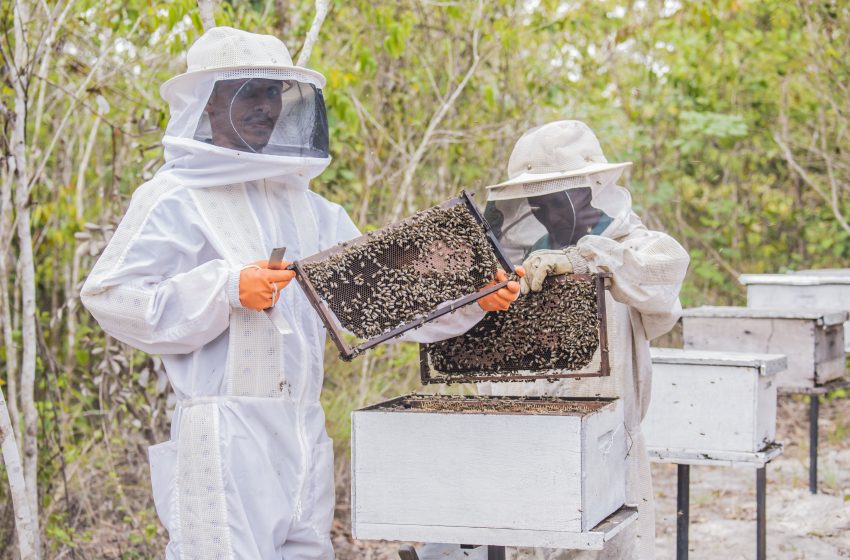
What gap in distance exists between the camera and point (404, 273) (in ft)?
8.51

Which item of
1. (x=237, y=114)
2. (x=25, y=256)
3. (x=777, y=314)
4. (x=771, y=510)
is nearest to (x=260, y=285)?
(x=237, y=114)

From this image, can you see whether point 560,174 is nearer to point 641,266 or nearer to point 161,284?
point 641,266

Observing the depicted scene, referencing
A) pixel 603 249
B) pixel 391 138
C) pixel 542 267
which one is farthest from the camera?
pixel 391 138

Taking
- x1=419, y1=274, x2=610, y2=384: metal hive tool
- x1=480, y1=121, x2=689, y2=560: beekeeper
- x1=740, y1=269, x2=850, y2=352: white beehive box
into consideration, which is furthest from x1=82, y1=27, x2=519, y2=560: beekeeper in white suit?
x1=740, y1=269, x2=850, y2=352: white beehive box

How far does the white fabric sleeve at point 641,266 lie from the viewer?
2.95 m

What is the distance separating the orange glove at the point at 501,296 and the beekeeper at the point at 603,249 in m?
0.18

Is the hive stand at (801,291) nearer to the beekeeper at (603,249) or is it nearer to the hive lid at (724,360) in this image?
the hive lid at (724,360)

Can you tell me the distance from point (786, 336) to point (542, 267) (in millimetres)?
2611

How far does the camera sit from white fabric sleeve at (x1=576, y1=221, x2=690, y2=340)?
9.66 feet

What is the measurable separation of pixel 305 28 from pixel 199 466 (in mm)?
3777

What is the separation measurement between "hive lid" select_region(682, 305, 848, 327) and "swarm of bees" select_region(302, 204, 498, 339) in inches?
100.0

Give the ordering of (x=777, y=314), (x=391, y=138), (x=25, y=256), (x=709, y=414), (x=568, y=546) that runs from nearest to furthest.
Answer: (x=568, y=546)
(x=25, y=256)
(x=709, y=414)
(x=777, y=314)
(x=391, y=138)

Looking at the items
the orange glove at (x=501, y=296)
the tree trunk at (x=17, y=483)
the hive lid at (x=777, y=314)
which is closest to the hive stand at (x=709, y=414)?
the hive lid at (x=777, y=314)

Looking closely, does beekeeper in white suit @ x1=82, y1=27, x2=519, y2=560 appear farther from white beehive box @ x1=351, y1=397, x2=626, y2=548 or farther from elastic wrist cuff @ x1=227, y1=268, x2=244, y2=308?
white beehive box @ x1=351, y1=397, x2=626, y2=548
